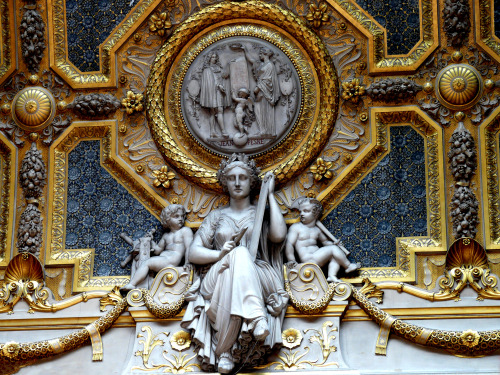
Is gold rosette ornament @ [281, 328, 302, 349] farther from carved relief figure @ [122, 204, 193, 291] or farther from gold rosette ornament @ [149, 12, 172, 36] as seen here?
gold rosette ornament @ [149, 12, 172, 36]

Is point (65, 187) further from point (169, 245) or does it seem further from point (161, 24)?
point (161, 24)

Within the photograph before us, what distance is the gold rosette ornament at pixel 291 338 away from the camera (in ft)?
34.9

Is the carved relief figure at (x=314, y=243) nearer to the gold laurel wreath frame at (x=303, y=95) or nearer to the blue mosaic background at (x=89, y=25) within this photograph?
the gold laurel wreath frame at (x=303, y=95)

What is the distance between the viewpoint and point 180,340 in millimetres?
10828

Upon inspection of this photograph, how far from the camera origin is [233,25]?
11.8m

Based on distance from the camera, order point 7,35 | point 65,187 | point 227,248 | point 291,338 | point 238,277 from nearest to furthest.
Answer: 1. point 238,277
2. point 291,338
3. point 227,248
4. point 65,187
5. point 7,35

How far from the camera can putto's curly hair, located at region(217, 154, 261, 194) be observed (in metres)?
11.2

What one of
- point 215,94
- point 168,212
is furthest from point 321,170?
point 168,212

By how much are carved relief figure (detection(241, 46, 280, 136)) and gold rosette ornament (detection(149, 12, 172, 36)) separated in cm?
100

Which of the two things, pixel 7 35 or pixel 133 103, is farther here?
pixel 7 35

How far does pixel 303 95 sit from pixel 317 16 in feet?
2.53

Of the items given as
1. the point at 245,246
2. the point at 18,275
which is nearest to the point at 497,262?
the point at 245,246

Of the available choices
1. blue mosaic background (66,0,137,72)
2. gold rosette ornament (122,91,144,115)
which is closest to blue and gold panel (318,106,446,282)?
gold rosette ornament (122,91,144,115)

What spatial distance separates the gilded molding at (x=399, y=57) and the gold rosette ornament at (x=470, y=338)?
101 inches
